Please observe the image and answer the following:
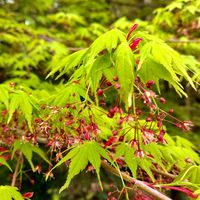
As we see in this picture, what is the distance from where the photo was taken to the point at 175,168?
86.7 inches

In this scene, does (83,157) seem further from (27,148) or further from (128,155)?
(27,148)

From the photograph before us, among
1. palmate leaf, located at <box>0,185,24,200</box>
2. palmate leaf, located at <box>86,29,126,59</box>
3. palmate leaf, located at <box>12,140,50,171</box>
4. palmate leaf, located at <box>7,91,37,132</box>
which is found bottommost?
palmate leaf, located at <box>0,185,24,200</box>

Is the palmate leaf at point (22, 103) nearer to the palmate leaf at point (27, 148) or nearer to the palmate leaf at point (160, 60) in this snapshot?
the palmate leaf at point (27, 148)

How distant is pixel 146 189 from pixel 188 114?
4318mm

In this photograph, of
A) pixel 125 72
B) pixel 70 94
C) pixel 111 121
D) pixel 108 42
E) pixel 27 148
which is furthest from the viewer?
pixel 111 121

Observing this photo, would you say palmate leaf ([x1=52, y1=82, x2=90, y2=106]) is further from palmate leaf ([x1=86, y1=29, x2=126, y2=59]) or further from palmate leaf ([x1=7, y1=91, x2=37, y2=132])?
palmate leaf ([x1=86, y1=29, x2=126, y2=59])

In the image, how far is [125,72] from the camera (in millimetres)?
1382

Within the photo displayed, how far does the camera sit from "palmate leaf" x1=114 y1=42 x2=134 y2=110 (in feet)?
4.49

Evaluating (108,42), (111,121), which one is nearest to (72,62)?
(108,42)

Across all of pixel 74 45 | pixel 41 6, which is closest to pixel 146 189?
pixel 74 45

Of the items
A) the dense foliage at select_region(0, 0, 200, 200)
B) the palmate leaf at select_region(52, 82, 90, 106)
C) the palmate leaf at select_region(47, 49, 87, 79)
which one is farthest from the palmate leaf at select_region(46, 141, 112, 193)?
the palmate leaf at select_region(47, 49, 87, 79)

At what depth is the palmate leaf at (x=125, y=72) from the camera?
1367 millimetres

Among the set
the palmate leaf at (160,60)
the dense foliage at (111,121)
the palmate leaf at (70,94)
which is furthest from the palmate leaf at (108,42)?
the palmate leaf at (70,94)

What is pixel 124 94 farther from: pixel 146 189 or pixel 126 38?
pixel 146 189
